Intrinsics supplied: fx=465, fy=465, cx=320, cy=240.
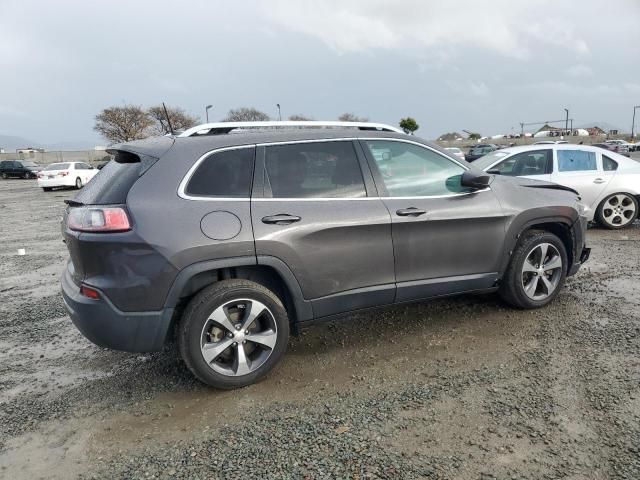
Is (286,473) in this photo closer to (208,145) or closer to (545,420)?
(545,420)

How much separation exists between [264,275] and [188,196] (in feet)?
2.60

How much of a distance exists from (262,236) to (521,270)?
252cm

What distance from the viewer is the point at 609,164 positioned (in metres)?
8.39

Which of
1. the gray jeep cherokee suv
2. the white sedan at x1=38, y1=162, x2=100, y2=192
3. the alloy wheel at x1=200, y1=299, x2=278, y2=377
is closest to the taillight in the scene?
the gray jeep cherokee suv

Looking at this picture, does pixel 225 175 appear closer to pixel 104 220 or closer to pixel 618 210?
pixel 104 220

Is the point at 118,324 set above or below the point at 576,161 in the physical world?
below

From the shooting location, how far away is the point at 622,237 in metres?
7.77

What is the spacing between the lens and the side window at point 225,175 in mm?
3148

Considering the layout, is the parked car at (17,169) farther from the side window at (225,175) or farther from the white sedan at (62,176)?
Result: the side window at (225,175)

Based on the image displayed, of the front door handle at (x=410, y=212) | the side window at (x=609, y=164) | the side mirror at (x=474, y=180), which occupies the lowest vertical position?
the side window at (x=609, y=164)

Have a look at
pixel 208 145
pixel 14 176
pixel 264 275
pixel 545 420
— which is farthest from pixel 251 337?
pixel 14 176

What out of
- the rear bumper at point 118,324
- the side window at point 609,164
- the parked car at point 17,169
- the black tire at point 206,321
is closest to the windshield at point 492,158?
the side window at point 609,164

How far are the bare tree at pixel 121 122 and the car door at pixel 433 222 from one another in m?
57.0

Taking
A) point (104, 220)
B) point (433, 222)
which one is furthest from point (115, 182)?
point (433, 222)
